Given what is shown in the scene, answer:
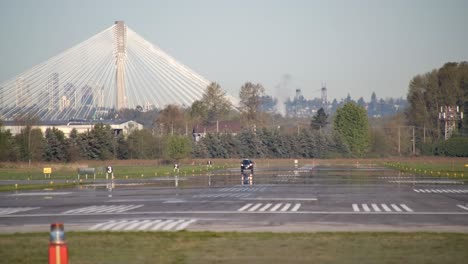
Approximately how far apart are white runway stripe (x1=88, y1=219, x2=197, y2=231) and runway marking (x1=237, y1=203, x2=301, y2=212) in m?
6.63

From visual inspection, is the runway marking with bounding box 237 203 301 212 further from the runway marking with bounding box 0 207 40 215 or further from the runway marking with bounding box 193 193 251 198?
the runway marking with bounding box 0 207 40 215

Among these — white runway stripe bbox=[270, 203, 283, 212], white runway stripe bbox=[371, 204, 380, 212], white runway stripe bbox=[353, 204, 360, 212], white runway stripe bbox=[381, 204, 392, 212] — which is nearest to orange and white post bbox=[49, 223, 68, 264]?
white runway stripe bbox=[270, 203, 283, 212]

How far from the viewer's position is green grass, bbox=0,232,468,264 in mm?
20195

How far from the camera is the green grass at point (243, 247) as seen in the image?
20195mm

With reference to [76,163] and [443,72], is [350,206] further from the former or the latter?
[443,72]

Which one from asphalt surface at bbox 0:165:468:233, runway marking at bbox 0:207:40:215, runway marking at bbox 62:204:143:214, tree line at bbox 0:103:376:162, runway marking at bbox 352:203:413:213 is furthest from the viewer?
tree line at bbox 0:103:376:162

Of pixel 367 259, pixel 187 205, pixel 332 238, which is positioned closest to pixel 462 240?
pixel 332 238

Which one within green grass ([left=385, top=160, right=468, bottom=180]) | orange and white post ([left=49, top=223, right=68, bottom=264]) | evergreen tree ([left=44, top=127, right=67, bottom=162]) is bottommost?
green grass ([left=385, top=160, right=468, bottom=180])

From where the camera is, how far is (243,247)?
74.6ft

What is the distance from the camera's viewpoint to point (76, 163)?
12481 cm

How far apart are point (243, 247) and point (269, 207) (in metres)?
18.0

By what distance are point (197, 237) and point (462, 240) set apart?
758 cm

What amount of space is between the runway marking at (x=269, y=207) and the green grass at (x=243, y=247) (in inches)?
478

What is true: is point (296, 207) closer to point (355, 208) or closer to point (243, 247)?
point (355, 208)
